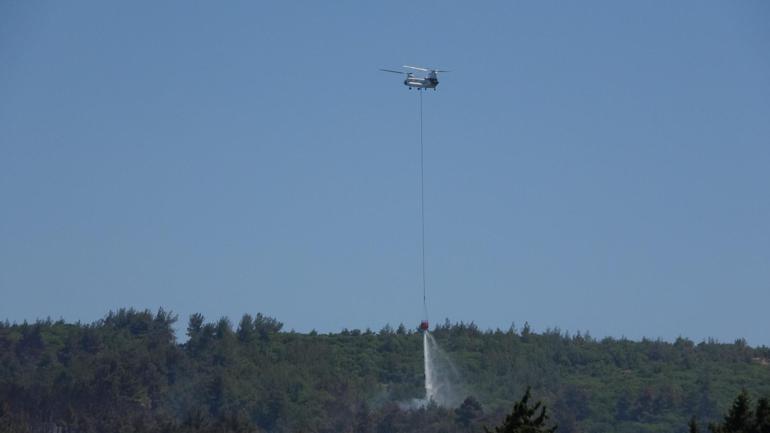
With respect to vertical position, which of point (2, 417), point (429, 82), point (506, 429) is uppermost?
point (429, 82)

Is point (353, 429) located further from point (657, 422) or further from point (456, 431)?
point (657, 422)

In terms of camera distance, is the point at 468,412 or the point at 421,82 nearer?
the point at 421,82

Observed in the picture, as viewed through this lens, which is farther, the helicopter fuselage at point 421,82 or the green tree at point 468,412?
the green tree at point 468,412

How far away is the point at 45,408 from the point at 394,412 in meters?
39.6

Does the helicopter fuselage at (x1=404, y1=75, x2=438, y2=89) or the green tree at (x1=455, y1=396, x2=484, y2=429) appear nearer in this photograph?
the helicopter fuselage at (x1=404, y1=75, x2=438, y2=89)

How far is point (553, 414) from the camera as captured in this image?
629ft

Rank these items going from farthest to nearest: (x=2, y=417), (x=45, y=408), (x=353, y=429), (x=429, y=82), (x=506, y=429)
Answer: (x=353, y=429), (x=45, y=408), (x=2, y=417), (x=429, y=82), (x=506, y=429)

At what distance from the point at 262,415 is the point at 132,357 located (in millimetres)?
16468

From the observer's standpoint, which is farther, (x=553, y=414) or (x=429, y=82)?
(x=553, y=414)

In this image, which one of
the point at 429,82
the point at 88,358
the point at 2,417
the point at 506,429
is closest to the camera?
the point at 506,429

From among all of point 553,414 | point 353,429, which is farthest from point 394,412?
point 553,414

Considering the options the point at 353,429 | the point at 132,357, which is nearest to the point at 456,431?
the point at 353,429

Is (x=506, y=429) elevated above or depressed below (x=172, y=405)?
below

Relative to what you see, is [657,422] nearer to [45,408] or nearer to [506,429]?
[45,408]
